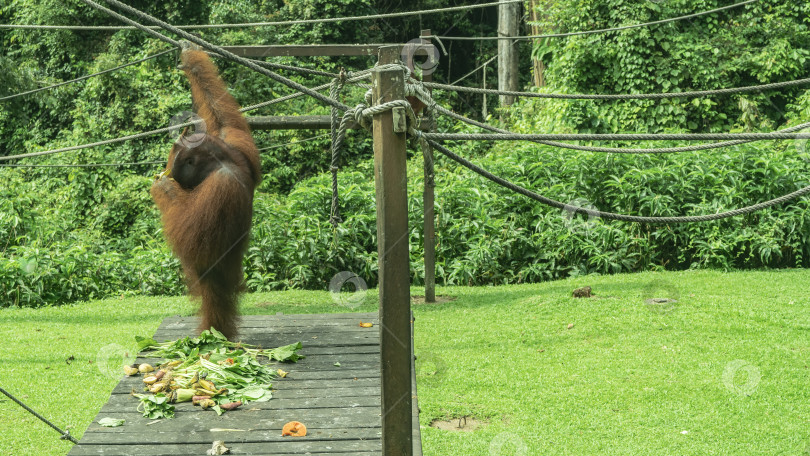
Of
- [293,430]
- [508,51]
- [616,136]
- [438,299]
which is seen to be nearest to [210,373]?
[293,430]

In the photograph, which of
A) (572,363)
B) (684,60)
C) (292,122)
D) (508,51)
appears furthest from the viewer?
(508,51)

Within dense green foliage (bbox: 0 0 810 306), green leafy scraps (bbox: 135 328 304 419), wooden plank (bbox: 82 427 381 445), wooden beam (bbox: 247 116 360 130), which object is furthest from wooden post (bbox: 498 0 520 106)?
wooden plank (bbox: 82 427 381 445)

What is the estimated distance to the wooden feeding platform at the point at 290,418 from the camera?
2.93m

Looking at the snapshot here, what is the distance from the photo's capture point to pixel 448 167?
10.1 metres

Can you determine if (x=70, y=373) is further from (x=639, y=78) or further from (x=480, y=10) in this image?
(x=480, y=10)

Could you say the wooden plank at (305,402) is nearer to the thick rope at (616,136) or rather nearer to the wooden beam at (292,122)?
the thick rope at (616,136)

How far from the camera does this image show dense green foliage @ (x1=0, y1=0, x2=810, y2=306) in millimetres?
7602

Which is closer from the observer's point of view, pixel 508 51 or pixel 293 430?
pixel 293 430

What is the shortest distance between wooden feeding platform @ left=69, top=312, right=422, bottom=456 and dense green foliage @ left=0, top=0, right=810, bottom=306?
254 cm

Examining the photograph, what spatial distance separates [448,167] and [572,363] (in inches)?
199

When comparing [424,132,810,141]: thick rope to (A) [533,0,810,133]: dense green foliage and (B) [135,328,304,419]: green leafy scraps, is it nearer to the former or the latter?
(B) [135,328,304,419]: green leafy scraps

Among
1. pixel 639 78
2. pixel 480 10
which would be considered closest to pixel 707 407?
pixel 639 78

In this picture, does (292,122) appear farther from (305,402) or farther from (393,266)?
(393,266)

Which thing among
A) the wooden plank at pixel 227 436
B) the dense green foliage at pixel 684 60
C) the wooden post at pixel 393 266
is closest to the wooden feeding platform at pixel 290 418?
the wooden plank at pixel 227 436
